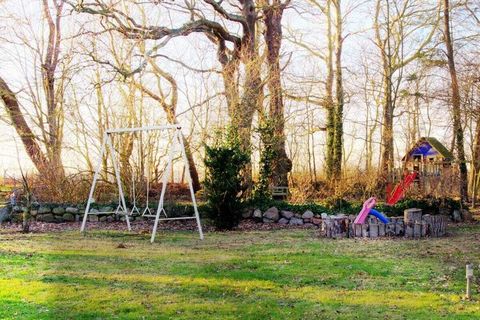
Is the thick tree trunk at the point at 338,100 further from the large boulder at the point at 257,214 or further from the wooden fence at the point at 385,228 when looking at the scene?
the wooden fence at the point at 385,228

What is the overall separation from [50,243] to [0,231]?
3221 mm

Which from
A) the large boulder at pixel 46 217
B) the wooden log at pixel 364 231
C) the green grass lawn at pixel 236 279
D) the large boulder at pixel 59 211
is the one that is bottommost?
the green grass lawn at pixel 236 279

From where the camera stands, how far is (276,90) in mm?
18531

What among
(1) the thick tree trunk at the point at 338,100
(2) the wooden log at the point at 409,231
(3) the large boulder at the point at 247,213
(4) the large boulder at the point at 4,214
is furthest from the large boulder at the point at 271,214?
(4) the large boulder at the point at 4,214

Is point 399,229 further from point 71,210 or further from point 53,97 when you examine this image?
point 53,97

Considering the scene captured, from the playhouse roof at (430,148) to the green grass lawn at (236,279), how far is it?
9667 mm

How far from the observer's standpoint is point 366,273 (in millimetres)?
8094

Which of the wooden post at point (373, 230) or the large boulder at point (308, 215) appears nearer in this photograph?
the wooden post at point (373, 230)

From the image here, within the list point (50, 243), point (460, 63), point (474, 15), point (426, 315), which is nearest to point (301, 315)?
point (426, 315)

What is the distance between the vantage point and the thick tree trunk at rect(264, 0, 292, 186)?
18250 mm

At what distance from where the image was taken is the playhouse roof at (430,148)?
21.1 metres

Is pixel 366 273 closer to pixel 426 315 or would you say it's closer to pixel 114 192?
pixel 426 315

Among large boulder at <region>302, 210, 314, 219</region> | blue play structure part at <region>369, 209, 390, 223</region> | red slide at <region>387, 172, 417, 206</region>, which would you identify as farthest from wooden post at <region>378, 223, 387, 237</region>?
red slide at <region>387, 172, 417, 206</region>

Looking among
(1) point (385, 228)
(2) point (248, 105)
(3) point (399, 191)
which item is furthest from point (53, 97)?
(1) point (385, 228)
